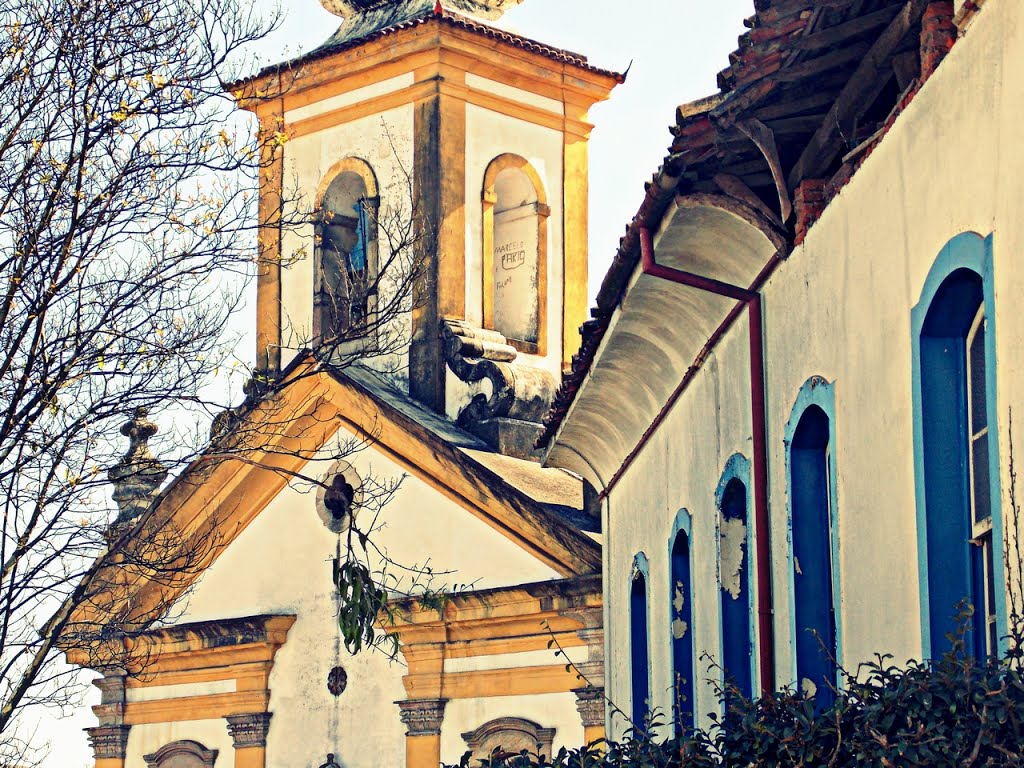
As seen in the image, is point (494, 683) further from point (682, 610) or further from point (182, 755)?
point (682, 610)

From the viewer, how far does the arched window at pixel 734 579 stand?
12.5 m

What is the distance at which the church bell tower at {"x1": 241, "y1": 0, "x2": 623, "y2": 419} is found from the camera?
2669 centimetres

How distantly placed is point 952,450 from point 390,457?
1690cm

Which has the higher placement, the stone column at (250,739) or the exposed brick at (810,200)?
the exposed brick at (810,200)

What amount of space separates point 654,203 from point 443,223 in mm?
15415

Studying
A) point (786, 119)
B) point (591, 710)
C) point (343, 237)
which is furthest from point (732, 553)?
point (343, 237)

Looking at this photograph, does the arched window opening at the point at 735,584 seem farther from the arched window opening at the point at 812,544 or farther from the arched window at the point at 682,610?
the arched window opening at the point at 812,544

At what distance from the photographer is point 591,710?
71.9ft

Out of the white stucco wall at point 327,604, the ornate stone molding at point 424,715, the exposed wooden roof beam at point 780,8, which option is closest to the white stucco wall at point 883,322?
the exposed wooden roof beam at point 780,8

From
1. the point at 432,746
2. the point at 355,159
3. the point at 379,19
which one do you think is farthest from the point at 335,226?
the point at 432,746

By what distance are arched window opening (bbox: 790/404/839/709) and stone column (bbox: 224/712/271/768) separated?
1547cm

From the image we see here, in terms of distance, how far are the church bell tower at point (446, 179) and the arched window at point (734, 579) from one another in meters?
13.4

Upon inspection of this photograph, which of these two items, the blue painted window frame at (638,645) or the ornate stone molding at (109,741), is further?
the ornate stone molding at (109,741)

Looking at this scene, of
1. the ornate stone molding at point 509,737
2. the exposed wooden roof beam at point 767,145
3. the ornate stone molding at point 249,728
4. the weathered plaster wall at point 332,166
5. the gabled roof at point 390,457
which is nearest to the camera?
the exposed wooden roof beam at point 767,145
